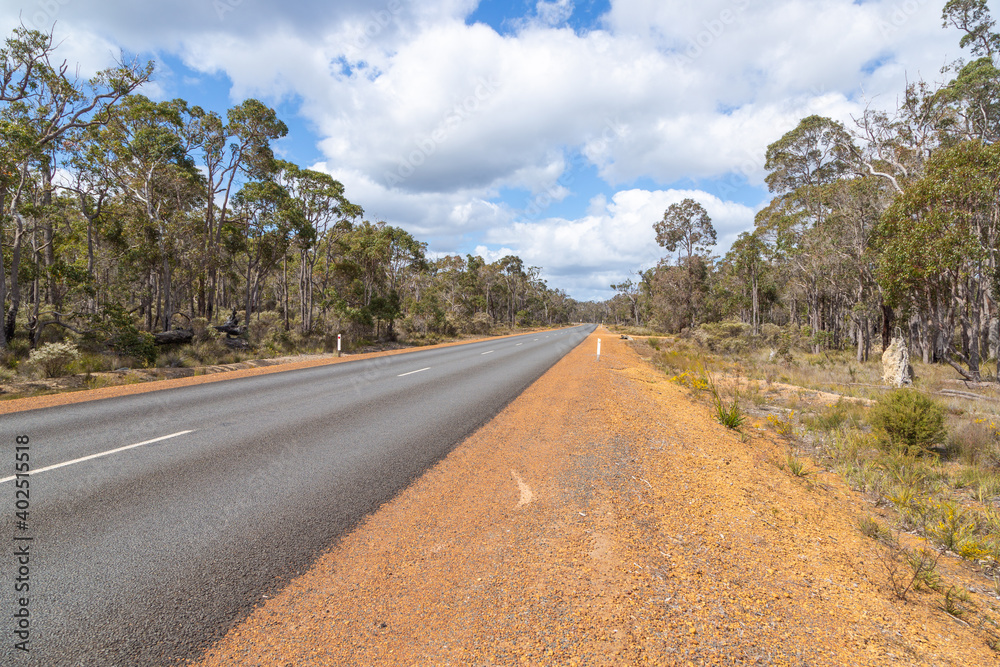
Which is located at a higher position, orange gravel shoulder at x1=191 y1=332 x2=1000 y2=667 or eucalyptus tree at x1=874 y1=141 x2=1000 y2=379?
eucalyptus tree at x1=874 y1=141 x2=1000 y2=379

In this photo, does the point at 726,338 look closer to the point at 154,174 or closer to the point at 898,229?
the point at 898,229

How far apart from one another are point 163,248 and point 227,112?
26.8 feet

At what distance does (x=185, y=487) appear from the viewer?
13.8ft

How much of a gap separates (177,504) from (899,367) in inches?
719

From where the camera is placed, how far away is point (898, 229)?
12.9 metres

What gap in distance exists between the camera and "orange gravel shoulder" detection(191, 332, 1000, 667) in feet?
7.48

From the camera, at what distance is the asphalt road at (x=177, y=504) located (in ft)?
7.86

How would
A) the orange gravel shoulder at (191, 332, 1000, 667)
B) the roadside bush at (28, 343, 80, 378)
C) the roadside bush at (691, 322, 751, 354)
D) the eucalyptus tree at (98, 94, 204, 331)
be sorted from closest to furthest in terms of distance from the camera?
the orange gravel shoulder at (191, 332, 1000, 667), the roadside bush at (28, 343, 80, 378), the eucalyptus tree at (98, 94, 204, 331), the roadside bush at (691, 322, 751, 354)

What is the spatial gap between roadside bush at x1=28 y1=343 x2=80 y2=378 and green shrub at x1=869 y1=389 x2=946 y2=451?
64.3 feet

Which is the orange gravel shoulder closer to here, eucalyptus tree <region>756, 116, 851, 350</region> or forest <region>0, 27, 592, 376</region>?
forest <region>0, 27, 592, 376</region>

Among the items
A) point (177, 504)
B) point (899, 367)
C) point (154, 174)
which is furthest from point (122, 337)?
point (899, 367)

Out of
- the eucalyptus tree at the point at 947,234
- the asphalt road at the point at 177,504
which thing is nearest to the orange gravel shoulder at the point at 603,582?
the asphalt road at the point at 177,504

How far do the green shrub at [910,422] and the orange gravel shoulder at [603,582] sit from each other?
8.68 feet

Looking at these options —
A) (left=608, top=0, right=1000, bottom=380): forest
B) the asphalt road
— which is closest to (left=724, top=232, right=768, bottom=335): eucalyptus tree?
(left=608, top=0, right=1000, bottom=380): forest
